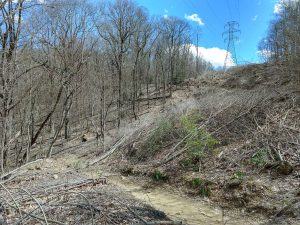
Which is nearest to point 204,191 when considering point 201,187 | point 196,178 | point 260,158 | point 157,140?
point 201,187

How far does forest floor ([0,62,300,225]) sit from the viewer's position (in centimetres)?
568

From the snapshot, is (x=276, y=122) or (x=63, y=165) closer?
(x=276, y=122)

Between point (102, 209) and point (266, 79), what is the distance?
55.4 ft

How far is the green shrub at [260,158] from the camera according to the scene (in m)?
8.80

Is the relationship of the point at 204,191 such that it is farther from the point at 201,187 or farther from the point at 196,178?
the point at 196,178

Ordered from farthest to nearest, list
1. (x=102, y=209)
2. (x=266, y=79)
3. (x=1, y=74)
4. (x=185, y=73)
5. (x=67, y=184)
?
(x=185, y=73)
(x=266, y=79)
(x=1, y=74)
(x=67, y=184)
(x=102, y=209)

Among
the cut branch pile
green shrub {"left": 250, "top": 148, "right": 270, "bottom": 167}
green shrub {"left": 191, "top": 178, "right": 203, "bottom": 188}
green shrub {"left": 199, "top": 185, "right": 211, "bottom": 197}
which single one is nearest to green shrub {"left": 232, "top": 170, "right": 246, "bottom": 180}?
green shrub {"left": 250, "top": 148, "right": 270, "bottom": 167}

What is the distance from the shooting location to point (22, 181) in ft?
34.5

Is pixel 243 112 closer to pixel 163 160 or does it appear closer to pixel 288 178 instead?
pixel 163 160

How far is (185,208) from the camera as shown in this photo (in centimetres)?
788

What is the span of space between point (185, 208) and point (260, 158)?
2.75m

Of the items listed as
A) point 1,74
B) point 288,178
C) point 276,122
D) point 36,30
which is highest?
point 36,30

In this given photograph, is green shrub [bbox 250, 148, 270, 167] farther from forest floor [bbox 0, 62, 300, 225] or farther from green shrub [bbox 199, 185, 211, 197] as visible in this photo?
green shrub [bbox 199, 185, 211, 197]

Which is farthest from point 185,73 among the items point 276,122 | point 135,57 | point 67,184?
point 67,184
